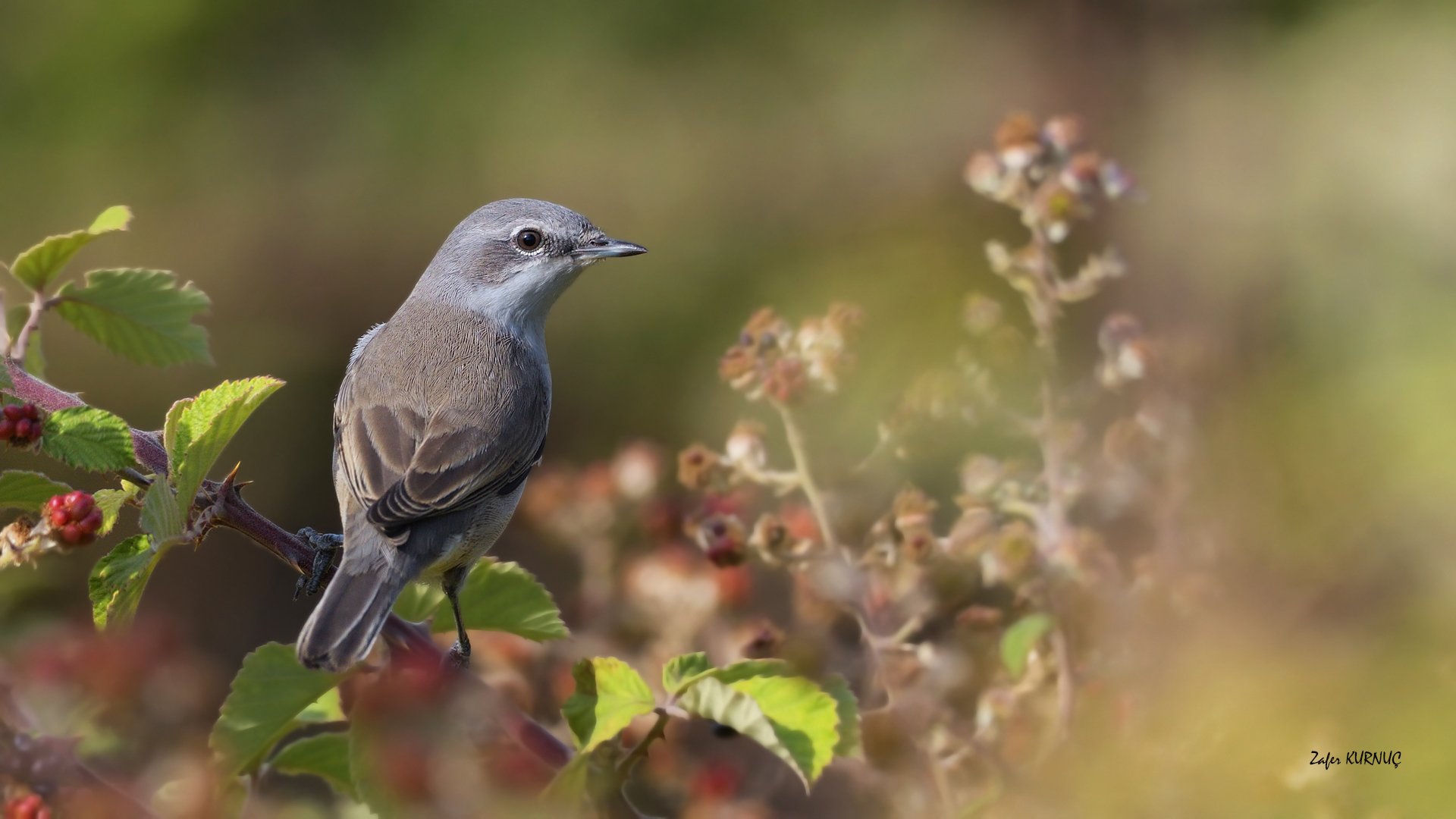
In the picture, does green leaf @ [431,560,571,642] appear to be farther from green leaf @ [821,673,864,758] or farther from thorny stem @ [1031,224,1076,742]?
thorny stem @ [1031,224,1076,742]

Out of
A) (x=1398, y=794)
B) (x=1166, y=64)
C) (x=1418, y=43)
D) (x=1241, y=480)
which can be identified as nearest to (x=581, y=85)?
(x=1166, y=64)

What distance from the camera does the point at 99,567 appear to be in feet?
4.42

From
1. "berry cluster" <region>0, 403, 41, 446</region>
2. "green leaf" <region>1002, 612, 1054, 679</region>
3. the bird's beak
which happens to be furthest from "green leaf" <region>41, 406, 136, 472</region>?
the bird's beak

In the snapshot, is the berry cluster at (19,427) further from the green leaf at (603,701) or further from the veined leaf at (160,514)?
the green leaf at (603,701)

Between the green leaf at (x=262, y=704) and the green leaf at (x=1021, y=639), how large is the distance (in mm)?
755

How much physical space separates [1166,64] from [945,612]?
459 centimetres

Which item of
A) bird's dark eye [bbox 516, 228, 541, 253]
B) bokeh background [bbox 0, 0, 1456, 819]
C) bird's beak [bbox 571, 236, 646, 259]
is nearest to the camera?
bokeh background [bbox 0, 0, 1456, 819]

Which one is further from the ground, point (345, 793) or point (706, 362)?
point (706, 362)

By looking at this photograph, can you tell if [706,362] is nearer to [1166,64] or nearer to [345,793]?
[1166,64]

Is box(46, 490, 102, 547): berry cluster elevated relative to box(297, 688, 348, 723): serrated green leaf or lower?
elevated

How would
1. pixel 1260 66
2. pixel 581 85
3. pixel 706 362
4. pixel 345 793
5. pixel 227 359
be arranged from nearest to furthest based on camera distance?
pixel 345 793
pixel 1260 66
pixel 706 362
pixel 227 359
pixel 581 85

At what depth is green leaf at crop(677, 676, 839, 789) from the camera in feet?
4.16

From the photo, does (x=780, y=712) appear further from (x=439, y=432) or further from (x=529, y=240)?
(x=529, y=240)

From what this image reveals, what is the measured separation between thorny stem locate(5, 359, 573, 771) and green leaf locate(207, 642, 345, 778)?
15 centimetres
